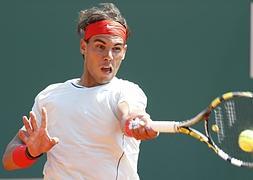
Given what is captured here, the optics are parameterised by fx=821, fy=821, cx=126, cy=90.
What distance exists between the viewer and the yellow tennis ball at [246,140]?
135 inches

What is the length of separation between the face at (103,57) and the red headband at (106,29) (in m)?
0.02

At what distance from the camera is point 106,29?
379 centimetres

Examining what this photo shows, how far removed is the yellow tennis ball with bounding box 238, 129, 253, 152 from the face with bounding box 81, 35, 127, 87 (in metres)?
0.66

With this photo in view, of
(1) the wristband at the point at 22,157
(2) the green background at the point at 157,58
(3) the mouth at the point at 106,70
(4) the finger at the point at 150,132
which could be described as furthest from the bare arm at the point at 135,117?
(2) the green background at the point at 157,58

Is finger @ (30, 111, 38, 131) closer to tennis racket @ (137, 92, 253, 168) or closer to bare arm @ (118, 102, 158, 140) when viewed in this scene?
bare arm @ (118, 102, 158, 140)

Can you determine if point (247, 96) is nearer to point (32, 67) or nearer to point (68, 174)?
point (68, 174)

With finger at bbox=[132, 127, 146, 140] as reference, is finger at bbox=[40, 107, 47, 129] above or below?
above

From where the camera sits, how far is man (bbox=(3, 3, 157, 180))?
3613mm

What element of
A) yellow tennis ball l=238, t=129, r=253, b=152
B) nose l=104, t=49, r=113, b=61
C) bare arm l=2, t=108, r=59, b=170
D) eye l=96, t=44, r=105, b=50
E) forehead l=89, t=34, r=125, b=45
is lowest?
yellow tennis ball l=238, t=129, r=253, b=152

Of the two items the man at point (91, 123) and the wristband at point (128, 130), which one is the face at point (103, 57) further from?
the wristband at point (128, 130)

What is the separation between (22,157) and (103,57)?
581 mm

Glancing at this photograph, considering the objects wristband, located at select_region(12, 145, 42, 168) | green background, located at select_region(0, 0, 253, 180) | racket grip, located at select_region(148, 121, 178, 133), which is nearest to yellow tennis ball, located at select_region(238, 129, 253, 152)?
racket grip, located at select_region(148, 121, 178, 133)

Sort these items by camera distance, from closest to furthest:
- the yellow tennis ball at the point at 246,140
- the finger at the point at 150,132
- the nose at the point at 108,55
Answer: the finger at the point at 150,132 → the yellow tennis ball at the point at 246,140 → the nose at the point at 108,55

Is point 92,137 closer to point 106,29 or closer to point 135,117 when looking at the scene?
point 135,117
